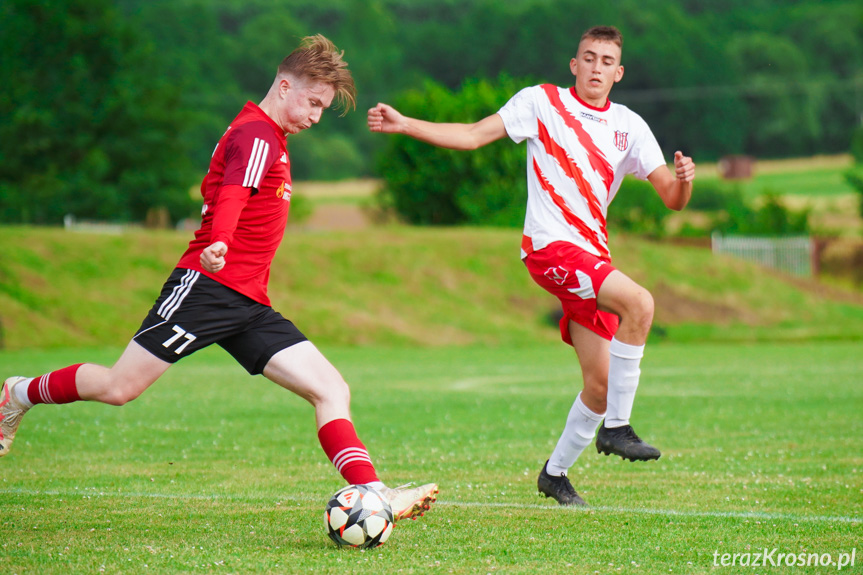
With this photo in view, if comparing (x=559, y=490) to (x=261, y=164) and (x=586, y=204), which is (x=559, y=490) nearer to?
(x=586, y=204)

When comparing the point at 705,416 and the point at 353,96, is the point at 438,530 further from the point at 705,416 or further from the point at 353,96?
the point at 705,416

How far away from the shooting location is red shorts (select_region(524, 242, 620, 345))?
629cm

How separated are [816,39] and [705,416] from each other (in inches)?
4447

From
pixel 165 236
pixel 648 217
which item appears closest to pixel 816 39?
pixel 648 217

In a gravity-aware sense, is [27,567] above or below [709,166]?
above

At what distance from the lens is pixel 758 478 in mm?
7785

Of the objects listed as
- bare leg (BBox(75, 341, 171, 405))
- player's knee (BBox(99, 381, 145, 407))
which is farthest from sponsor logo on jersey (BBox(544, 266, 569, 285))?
player's knee (BBox(99, 381, 145, 407))

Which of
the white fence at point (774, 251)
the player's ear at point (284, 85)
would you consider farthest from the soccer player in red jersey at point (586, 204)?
the white fence at point (774, 251)

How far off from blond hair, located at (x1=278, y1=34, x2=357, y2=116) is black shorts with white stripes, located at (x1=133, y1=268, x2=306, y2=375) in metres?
1.29

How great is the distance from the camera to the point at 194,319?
5.66 meters

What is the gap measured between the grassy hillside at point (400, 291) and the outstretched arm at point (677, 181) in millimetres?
22952

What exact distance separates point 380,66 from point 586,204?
102 metres

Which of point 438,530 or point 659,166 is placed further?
point 659,166

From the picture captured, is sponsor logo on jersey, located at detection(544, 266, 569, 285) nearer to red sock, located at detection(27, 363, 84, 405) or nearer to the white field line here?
the white field line
